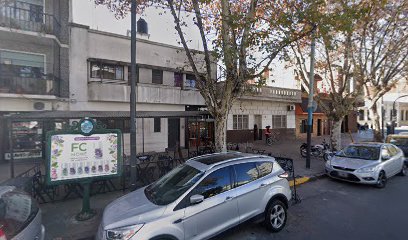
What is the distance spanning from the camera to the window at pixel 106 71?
13.2m

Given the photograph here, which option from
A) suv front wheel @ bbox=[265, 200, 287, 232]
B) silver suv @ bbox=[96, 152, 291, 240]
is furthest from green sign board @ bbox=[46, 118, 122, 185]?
suv front wheel @ bbox=[265, 200, 287, 232]

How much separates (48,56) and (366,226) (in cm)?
1430

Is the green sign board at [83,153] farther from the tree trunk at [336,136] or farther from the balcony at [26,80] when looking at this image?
the tree trunk at [336,136]

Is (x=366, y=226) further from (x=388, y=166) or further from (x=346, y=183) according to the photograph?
(x=388, y=166)

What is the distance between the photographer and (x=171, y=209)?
12.4 feet

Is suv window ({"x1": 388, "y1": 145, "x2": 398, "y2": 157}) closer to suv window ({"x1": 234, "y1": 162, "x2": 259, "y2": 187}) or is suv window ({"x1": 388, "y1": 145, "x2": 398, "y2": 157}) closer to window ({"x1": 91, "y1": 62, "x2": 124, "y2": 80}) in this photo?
suv window ({"x1": 234, "y1": 162, "x2": 259, "y2": 187})

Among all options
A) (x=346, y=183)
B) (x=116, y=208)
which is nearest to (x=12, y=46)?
(x=116, y=208)

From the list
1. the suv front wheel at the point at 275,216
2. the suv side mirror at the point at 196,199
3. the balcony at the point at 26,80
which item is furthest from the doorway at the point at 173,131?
the suv side mirror at the point at 196,199

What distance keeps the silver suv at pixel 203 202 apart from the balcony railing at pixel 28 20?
10939mm

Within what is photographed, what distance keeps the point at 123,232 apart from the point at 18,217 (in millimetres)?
1357

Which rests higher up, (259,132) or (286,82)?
(286,82)

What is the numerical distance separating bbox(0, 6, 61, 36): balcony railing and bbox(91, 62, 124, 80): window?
2350 mm

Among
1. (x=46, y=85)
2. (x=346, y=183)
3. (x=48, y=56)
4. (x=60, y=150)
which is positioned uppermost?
(x=48, y=56)

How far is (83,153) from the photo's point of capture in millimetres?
5445
